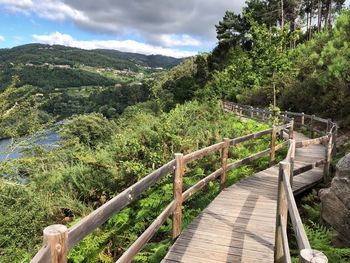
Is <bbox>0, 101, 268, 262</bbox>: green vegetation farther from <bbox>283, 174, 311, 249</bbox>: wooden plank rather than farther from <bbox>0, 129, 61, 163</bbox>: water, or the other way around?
<bbox>283, 174, 311, 249</bbox>: wooden plank

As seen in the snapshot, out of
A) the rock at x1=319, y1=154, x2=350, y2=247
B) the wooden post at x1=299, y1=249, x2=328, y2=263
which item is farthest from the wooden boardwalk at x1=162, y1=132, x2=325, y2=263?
the wooden post at x1=299, y1=249, x2=328, y2=263

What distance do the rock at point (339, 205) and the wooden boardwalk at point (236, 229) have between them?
2.88 feet

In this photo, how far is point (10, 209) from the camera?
9.66m

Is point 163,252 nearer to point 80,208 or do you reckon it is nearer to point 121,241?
point 121,241

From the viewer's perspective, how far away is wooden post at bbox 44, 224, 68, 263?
228 cm

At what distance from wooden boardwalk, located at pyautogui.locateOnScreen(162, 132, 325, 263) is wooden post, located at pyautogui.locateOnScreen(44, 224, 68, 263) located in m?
2.53

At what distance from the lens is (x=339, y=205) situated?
5.49 metres

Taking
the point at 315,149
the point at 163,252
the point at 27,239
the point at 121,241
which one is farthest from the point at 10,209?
the point at 315,149

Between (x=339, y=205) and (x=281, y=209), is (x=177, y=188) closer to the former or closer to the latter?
(x=281, y=209)

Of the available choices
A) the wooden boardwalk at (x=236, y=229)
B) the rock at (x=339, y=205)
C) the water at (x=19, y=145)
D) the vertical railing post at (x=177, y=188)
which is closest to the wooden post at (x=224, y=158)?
the wooden boardwalk at (x=236, y=229)

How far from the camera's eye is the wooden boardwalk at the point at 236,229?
15.7 ft

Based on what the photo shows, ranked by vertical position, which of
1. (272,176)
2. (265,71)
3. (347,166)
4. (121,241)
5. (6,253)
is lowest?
(6,253)

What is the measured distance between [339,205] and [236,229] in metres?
1.61

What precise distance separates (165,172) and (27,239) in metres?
4.71
